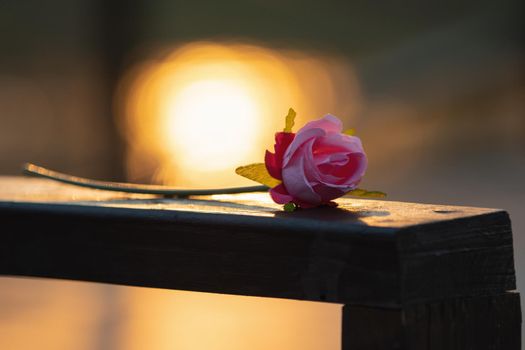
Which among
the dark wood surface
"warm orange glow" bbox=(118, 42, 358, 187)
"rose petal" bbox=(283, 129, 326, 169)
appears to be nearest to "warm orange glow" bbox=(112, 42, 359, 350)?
"warm orange glow" bbox=(118, 42, 358, 187)

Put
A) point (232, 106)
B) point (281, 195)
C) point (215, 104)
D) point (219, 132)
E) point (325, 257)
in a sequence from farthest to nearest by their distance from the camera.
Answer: point (215, 104)
point (232, 106)
point (219, 132)
point (281, 195)
point (325, 257)

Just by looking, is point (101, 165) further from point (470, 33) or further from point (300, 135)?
point (300, 135)

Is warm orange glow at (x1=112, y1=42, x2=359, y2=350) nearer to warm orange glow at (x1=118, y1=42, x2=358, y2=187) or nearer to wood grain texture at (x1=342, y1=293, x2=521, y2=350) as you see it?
warm orange glow at (x1=118, y1=42, x2=358, y2=187)

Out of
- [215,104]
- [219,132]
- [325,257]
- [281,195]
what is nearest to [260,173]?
[281,195]

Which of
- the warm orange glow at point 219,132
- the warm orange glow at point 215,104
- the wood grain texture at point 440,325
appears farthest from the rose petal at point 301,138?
the warm orange glow at point 215,104

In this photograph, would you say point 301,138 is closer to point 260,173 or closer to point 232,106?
point 260,173

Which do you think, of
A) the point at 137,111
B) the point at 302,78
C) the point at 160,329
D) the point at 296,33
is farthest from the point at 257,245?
the point at 296,33
